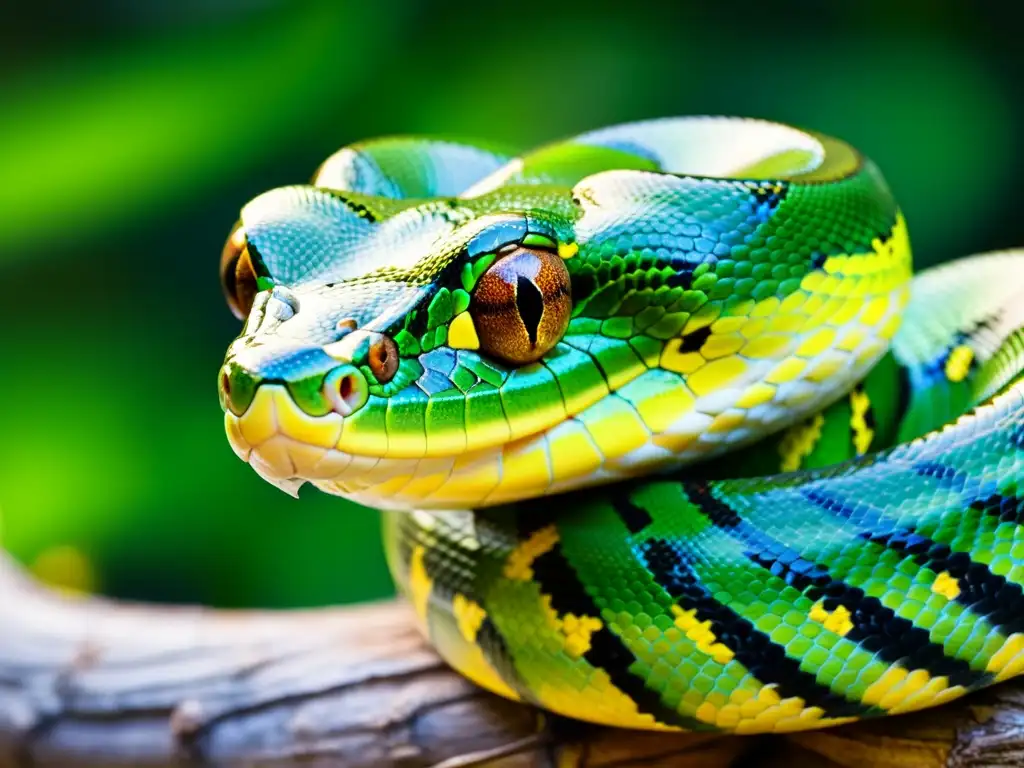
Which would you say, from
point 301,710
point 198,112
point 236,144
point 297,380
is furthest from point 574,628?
point 198,112

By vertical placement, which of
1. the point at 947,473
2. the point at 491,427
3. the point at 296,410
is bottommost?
the point at 947,473

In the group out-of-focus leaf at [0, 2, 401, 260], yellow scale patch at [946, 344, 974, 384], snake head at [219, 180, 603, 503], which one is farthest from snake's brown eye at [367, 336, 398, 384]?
out-of-focus leaf at [0, 2, 401, 260]

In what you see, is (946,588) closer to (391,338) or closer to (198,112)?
(391,338)

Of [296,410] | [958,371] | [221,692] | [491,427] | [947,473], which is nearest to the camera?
[296,410]

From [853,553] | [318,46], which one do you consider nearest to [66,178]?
[318,46]

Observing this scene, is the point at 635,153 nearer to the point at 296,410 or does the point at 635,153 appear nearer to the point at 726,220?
the point at 726,220

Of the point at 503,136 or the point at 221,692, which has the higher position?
the point at 503,136

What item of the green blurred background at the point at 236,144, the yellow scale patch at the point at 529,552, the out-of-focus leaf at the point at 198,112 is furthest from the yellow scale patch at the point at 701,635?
the out-of-focus leaf at the point at 198,112
